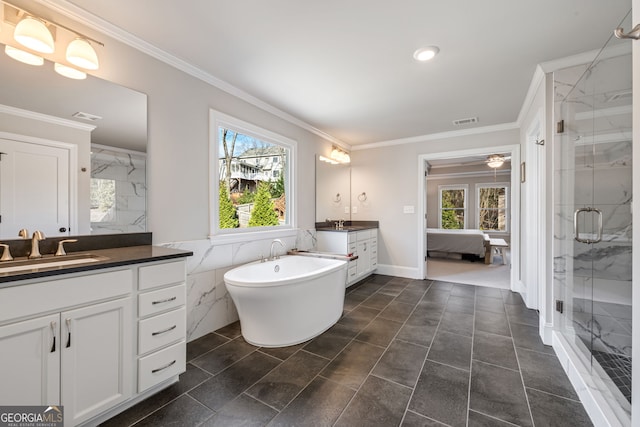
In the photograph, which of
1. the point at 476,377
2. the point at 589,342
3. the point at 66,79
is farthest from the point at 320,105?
the point at 589,342

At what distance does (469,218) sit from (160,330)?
861 centimetres

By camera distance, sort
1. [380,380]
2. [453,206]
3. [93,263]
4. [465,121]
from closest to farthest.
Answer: [93,263] → [380,380] → [465,121] → [453,206]

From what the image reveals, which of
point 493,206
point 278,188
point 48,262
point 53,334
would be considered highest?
point 278,188

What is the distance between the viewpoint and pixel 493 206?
782 cm

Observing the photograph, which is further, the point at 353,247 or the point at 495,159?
the point at 495,159

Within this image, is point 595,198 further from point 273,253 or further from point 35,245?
point 35,245

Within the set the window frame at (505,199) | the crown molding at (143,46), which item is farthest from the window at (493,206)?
the crown molding at (143,46)

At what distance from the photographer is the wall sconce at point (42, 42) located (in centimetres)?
146

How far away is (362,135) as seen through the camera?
443 cm

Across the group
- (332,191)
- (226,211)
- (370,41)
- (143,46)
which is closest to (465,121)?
(332,191)

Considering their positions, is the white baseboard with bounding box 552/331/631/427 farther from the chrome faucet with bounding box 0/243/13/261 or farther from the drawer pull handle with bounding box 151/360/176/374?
the chrome faucet with bounding box 0/243/13/261

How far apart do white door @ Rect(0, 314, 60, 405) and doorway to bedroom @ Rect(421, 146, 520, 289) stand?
14.9 feet

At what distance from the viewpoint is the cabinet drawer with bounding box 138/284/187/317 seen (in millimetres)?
1520

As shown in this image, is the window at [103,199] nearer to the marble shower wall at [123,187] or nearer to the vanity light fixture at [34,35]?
the marble shower wall at [123,187]
